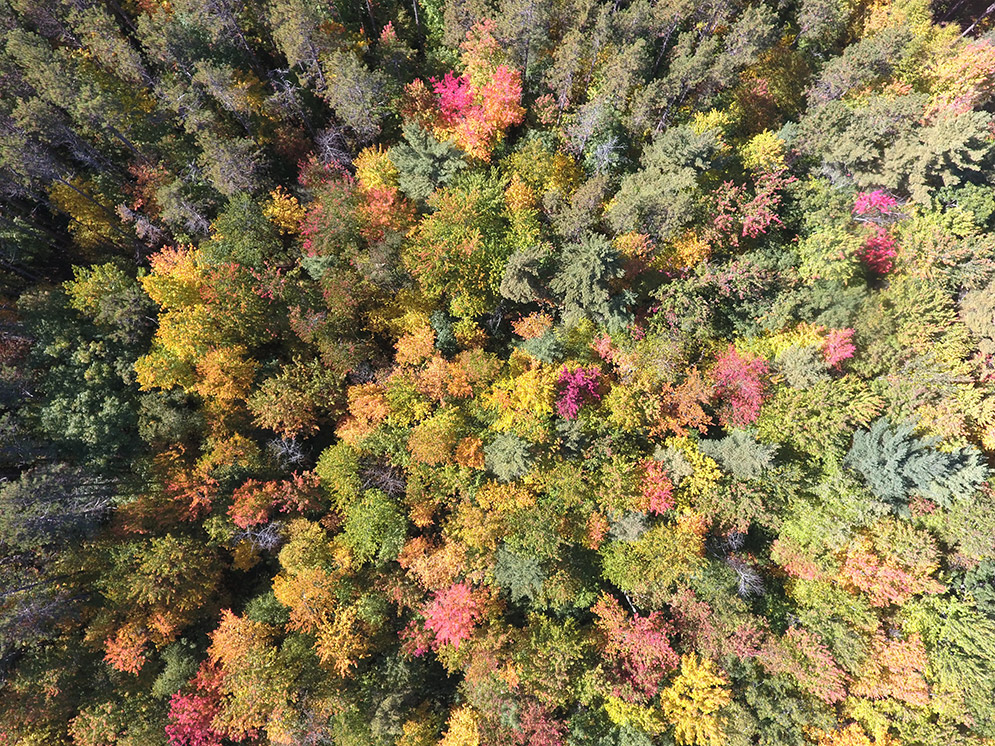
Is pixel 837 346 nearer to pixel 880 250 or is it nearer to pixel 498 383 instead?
pixel 880 250

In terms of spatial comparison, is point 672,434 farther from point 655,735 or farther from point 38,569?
→ point 38,569

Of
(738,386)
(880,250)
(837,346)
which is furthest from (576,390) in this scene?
(880,250)

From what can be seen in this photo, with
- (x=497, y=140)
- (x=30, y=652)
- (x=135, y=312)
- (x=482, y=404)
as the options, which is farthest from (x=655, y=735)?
(x=135, y=312)

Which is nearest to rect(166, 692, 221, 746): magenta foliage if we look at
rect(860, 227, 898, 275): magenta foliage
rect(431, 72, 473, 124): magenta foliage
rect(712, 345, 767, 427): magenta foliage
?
rect(712, 345, 767, 427): magenta foliage

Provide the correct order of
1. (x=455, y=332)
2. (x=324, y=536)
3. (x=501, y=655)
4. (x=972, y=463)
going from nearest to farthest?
1. (x=972, y=463)
2. (x=501, y=655)
3. (x=324, y=536)
4. (x=455, y=332)

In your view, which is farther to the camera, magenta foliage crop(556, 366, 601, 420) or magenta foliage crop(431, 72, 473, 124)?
magenta foliage crop(431, 72, 473, 124)

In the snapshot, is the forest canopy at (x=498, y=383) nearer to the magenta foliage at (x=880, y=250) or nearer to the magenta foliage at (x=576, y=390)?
the magenta foliage at (x=576, y=390)

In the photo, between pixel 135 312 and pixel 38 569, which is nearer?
pixel 38 569

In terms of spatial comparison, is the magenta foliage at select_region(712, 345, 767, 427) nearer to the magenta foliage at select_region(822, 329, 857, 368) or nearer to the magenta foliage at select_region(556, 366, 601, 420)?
the magenta foliage at select_region(822, 329, 857, 368)
